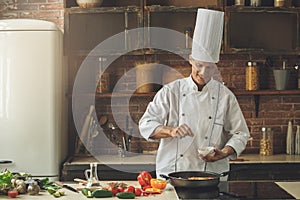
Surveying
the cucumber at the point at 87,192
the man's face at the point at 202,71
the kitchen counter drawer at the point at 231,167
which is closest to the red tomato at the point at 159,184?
the cucumber at the point at 87,192

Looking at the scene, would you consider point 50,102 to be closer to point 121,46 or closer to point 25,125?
point 25,125

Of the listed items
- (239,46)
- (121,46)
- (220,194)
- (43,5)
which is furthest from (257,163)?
(43,5)

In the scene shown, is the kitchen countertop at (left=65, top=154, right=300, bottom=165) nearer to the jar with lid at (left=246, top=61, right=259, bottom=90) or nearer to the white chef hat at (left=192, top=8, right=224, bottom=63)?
the jar with lid at (left=246, top=61, right=259, bottom=90)

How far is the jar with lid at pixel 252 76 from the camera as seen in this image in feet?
16.6

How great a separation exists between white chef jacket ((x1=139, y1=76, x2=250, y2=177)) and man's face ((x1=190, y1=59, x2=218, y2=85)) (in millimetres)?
41

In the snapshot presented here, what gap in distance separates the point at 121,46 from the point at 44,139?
3.27ft

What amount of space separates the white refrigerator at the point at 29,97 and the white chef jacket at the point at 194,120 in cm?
111

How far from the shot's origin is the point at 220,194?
2.91 metres

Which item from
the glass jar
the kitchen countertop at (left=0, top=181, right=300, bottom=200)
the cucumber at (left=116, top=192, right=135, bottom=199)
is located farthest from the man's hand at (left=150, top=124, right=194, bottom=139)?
the glass jar

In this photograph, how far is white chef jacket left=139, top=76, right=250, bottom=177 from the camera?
3.71 metres

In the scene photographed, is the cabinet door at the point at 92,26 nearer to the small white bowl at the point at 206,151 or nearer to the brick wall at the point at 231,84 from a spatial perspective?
the brick wall at the point at 231,84

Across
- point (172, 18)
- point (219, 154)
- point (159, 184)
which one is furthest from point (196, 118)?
point (172, 18)

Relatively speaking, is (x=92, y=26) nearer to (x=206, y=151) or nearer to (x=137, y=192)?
(x=206, y=151)

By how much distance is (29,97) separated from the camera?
14.9 feet
